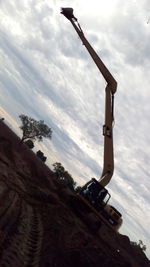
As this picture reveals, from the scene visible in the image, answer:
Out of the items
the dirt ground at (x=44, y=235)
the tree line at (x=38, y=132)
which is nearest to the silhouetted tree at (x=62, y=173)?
the tree line at (x=38, y=132)

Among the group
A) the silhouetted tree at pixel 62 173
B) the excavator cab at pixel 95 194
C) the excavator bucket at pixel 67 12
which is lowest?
the excavator cab at pixel 95 194

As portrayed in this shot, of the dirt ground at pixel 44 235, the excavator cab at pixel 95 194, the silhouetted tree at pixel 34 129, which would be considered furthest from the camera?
the silhouetted tree at pixel 34 129

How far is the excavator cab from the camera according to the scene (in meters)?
25.0

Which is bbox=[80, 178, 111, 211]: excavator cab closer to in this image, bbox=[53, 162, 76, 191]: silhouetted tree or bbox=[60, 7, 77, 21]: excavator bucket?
bbox=[60, 7, 77, 21]: excavator bucket

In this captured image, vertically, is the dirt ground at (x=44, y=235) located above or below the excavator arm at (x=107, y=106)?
below

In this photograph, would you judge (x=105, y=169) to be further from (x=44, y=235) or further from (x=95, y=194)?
(x=44, y=235)

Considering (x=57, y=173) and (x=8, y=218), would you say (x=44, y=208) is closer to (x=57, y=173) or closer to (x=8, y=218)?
(x=8, y=218)

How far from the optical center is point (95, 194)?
25.0m

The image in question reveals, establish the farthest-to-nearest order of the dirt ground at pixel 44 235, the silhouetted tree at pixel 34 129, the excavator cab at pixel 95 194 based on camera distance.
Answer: the silhouetted tree at pixel 34 129
the excavator cab at pixel 95 194
the dirt ground at pixel 44 235

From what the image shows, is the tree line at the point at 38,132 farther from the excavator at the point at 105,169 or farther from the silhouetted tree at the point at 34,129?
the excavator at the point at 105,169

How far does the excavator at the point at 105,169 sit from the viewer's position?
Answer: 82.2 ft

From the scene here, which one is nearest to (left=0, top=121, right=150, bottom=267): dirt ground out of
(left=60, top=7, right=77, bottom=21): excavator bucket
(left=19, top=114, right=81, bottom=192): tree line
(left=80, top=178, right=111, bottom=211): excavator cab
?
(left=80, top=178, right=111, bottom=211): excavator cab

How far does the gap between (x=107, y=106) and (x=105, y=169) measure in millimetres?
5508

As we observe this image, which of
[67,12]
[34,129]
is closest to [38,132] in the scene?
[34,129]
